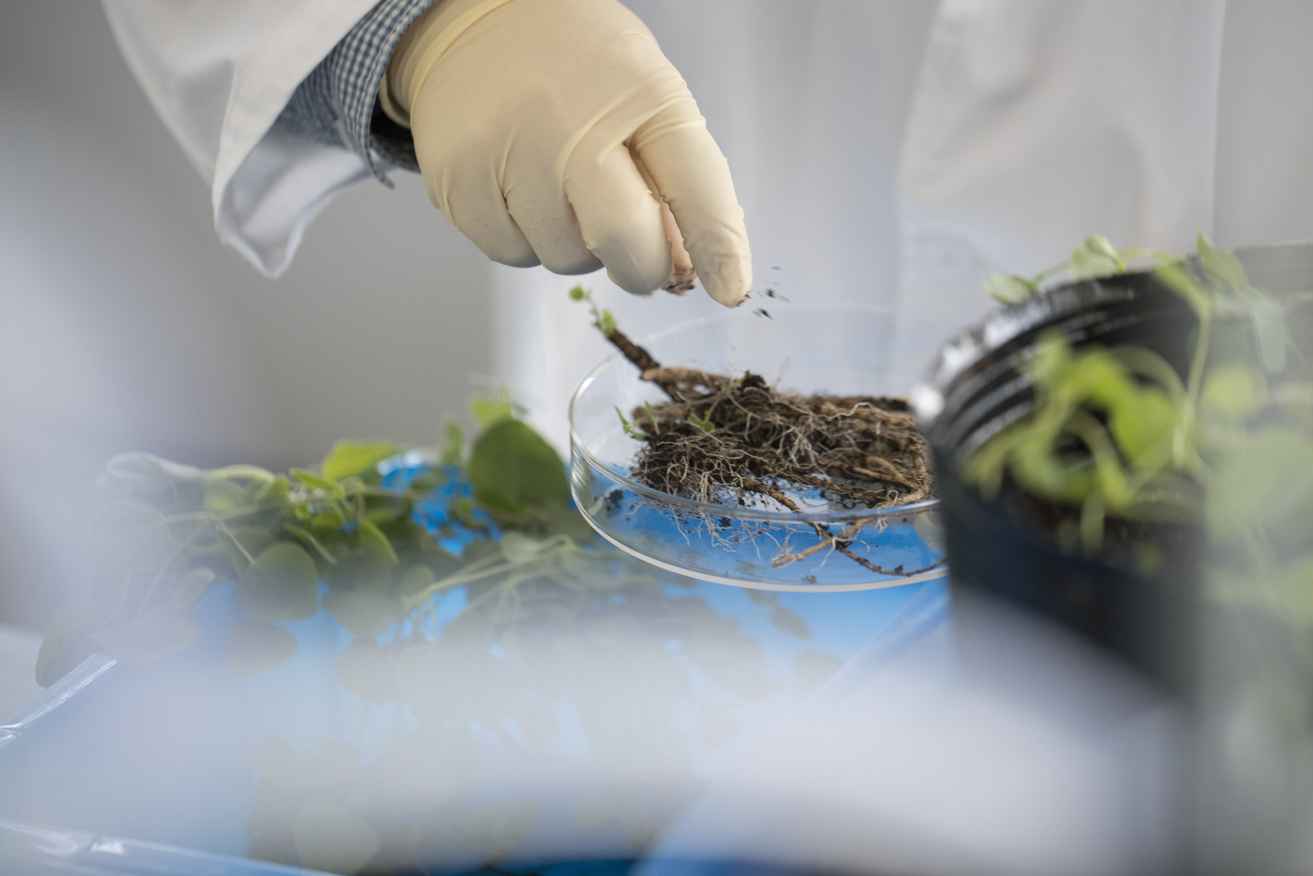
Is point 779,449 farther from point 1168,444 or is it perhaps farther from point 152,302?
point 152,302

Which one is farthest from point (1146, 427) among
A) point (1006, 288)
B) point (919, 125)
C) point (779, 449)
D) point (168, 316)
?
point (168, 316)

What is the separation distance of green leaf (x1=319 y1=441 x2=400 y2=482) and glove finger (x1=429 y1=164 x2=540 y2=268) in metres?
0.12

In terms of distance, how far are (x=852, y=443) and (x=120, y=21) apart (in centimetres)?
49

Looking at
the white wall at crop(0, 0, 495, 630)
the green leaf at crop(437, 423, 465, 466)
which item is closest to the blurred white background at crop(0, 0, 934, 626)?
the white wall at crop(0, 0, 495, 630)

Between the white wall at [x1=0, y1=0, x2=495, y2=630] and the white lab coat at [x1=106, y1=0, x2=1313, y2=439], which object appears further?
the white wall at [x1=0, y1=0, x2=495, y2=630]

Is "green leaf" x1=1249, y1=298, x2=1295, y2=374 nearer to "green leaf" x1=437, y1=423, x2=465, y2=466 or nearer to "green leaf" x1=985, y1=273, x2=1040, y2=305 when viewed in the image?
"green leaf" x1=985, y1=273, x2=1040, y2=305

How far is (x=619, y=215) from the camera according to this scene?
0.45 meters

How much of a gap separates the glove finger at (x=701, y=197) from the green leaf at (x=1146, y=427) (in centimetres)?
26

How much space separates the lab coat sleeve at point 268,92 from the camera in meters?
0.52

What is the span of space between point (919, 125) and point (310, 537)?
0.39m

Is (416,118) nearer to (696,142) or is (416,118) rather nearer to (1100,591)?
(696,142)

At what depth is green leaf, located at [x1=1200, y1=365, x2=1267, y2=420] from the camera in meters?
0.20

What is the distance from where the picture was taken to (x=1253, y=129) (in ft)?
1.81

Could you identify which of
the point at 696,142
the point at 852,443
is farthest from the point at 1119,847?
the point at 696,142
